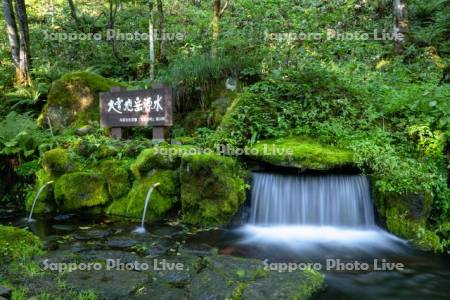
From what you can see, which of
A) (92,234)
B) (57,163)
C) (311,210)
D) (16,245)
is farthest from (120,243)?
(311,210)

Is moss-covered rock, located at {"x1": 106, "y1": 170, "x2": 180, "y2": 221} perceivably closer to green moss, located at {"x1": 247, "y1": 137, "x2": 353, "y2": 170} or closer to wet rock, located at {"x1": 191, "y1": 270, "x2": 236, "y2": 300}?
green moss, located at {"x1": 247, "y1": 137, "x2": 353, "y2": 170}

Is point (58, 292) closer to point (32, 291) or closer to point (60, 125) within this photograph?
A: point (32, 291)

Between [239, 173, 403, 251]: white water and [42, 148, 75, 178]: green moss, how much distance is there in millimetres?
4026

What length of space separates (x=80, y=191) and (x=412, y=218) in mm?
6203

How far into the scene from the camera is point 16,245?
17.0ft

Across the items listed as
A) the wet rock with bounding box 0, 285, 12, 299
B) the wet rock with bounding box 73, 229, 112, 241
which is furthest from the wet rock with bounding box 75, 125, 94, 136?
the wet rock with bounding box 0, 285, 12, 299

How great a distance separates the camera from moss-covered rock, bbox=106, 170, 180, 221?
725 centimetres

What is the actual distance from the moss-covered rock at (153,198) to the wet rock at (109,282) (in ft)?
8.67

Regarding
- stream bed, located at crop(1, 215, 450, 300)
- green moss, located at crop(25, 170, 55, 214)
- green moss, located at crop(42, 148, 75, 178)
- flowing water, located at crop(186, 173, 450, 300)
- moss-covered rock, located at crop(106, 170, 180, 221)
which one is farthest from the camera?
green moss, located at crop(42, 148, 75, 178)

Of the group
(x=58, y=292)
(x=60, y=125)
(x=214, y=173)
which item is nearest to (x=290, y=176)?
(x=214, y=173)

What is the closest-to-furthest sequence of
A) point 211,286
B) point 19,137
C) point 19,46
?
point 211,286, point 19,137, point 19,46


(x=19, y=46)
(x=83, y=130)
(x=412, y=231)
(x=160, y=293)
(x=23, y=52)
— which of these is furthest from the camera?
(x=19, y=46)

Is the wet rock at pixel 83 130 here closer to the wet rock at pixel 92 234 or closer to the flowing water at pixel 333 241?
the wet rock at pixel 92 234

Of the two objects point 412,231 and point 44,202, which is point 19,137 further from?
point 412,231
